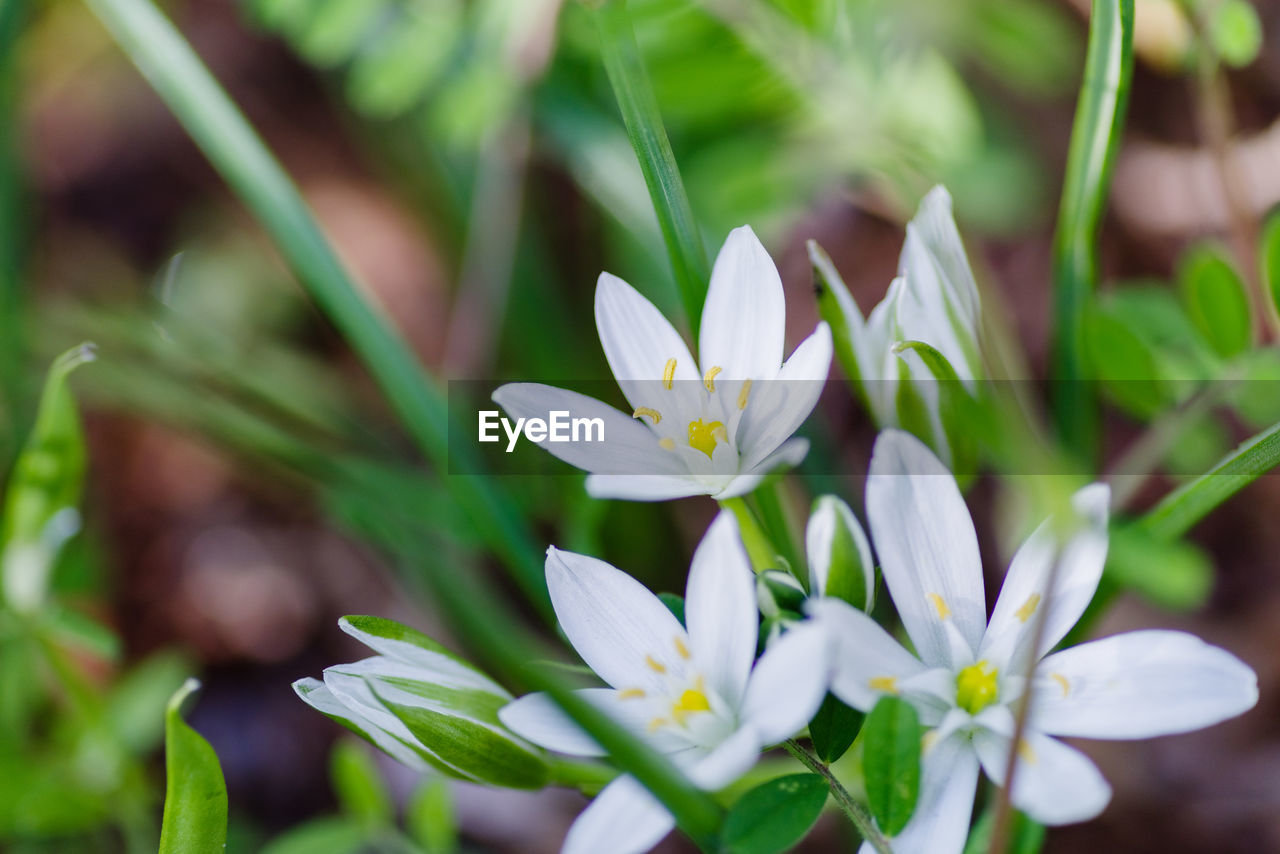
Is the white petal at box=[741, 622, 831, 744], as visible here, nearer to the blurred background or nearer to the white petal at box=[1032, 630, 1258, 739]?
the white petal at box=[1032, 630, 1258, 739]

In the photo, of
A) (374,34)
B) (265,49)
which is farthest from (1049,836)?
(265,49)

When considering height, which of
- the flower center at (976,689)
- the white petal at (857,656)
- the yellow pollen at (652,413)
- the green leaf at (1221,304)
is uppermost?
the green leaf at (1221,304)

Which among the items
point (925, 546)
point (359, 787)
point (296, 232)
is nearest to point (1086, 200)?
point (925, 546)

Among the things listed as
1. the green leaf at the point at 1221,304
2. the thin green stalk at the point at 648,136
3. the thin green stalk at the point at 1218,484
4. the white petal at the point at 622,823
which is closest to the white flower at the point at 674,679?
the white petal at the point at 622,823

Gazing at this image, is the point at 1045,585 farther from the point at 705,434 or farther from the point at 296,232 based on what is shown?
the point at 296,232

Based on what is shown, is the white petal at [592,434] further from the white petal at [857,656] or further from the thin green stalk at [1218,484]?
the thin green stalk at [1218,484]

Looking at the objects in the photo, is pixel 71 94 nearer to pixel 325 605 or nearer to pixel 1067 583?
pixel 325 605
